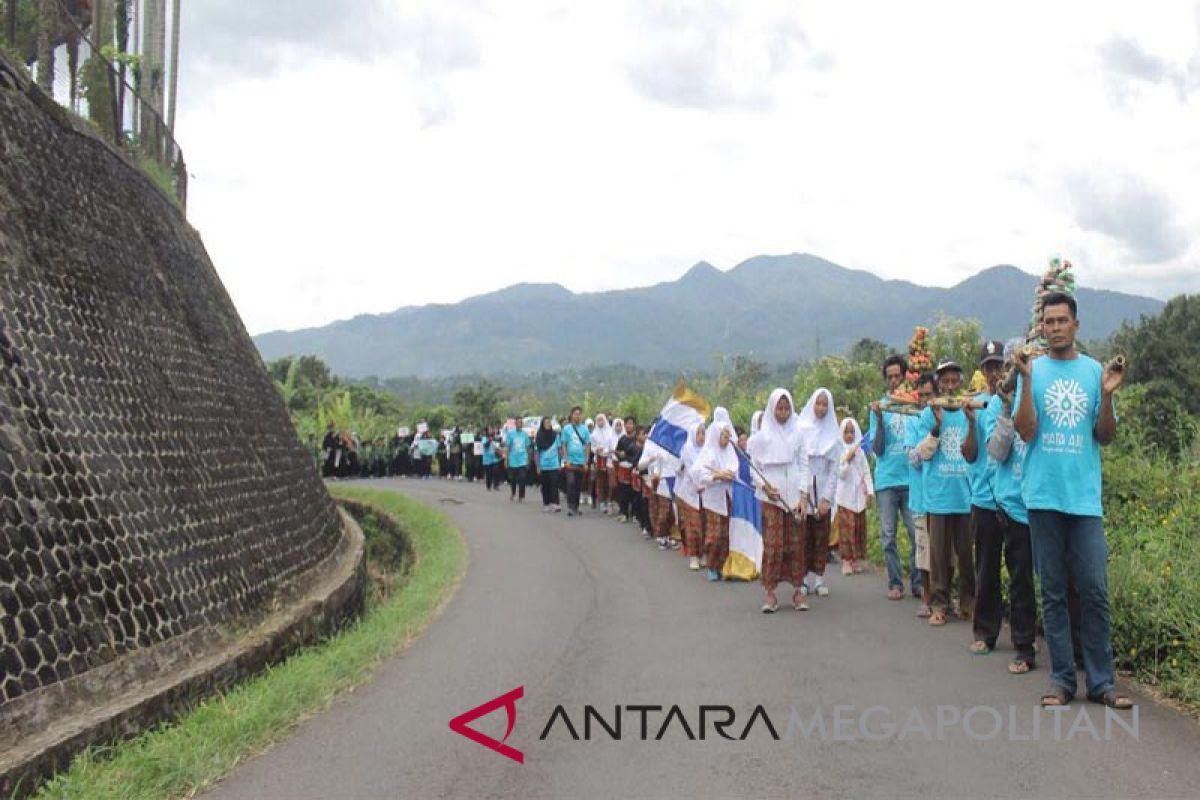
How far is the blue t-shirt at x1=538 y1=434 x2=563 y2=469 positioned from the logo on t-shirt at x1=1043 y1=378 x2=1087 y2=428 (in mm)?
15617

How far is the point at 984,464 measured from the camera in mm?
7324

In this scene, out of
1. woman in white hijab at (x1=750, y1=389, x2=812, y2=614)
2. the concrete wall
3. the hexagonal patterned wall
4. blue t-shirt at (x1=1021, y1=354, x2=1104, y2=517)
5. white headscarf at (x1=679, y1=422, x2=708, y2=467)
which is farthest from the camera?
white headscarf at (x1=679, y1=422, x2=708, y2=467)

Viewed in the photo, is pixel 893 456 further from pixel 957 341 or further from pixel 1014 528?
pixel 957 341

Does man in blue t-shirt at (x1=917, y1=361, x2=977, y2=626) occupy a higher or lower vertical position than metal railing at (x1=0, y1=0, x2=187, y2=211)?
lower

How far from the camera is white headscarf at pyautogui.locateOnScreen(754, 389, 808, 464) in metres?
9.70

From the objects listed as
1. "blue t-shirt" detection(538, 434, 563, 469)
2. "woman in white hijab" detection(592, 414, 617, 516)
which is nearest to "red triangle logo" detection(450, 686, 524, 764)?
"woman in white hijab" detection(592, 414, 617, 516)

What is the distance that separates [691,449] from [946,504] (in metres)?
5.04

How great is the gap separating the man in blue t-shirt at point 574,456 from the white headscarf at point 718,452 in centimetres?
820

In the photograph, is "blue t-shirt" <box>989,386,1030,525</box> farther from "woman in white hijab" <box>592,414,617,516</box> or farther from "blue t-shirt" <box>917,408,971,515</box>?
"woman in white hijab" <box>592,414,617,516</box>

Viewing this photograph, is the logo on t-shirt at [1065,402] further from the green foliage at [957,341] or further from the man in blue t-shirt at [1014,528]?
the green foliage at [957,341]

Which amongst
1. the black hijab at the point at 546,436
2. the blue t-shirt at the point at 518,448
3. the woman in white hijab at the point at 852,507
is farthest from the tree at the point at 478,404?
the woman in white hijab at the point at 852,507

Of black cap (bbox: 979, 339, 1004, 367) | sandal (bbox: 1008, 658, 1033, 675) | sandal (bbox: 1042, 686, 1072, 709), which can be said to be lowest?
sandal (bbox: 1008, 658, 1033, 675)

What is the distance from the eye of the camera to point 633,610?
9.59 metres

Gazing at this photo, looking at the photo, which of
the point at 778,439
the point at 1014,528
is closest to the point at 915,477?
the point at 778,439
